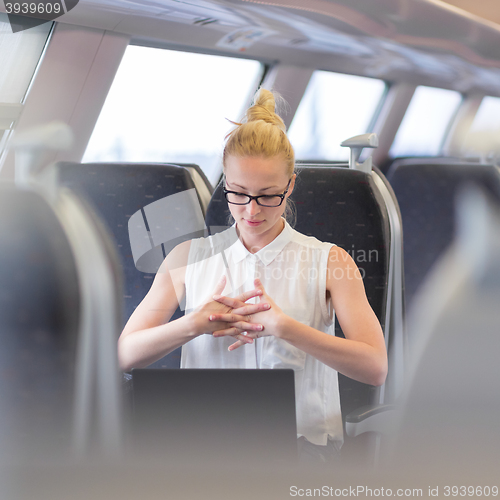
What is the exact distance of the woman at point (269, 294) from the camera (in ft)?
1.97

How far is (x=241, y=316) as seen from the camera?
19.5 inches

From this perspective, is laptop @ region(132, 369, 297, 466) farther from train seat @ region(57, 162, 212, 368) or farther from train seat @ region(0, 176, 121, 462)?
train seat @ region(57, 162, 212, 368)

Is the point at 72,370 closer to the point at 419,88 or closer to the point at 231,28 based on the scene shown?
the point at 231,28

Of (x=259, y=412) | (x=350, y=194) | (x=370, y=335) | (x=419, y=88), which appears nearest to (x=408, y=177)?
(x=350, y=194)

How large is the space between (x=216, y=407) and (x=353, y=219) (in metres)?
0.76

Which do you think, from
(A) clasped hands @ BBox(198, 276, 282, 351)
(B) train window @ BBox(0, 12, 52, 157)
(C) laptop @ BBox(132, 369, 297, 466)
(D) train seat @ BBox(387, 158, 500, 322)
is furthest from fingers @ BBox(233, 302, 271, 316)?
(D) train seat @ BBox(387, 158, 500, 322)

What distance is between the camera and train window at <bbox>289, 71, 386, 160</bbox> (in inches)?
32.0

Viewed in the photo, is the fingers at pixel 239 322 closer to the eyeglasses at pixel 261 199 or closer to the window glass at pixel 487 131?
the eyeglasses at pixel 261 199

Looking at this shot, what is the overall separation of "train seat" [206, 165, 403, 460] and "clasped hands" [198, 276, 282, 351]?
0.51m

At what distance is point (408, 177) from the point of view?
1758 millimetres

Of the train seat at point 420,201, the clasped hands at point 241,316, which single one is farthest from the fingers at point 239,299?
the train seat at point 420,201

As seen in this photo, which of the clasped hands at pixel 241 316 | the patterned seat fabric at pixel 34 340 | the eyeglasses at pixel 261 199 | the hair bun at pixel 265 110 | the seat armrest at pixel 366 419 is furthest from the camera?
the seat armrest at pixel 366 419

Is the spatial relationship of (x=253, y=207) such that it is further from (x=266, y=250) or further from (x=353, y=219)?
(x=353, y=219)

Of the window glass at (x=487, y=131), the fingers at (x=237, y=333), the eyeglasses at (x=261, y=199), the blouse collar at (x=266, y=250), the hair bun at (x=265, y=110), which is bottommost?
the fingers at (x=237, y=333)
